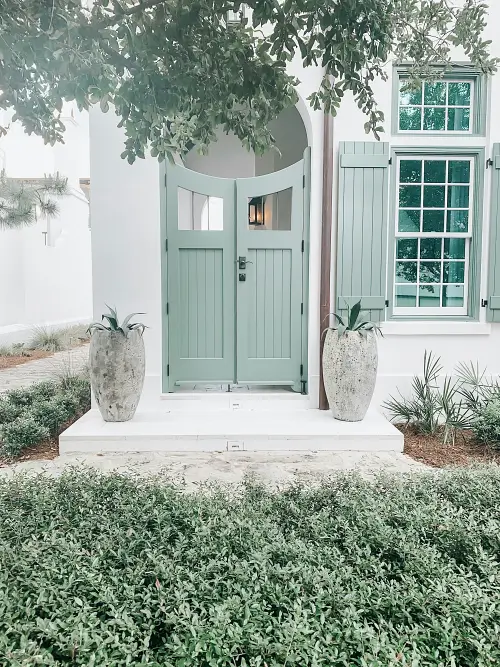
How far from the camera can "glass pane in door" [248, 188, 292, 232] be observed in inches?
247

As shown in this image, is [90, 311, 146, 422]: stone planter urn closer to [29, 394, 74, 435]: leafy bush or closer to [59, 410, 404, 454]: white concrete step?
[59, 410, 404, 454]: white concrete step

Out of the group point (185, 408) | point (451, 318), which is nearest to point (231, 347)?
point (185, 408)

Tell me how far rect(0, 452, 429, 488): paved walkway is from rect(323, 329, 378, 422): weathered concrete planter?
49cm

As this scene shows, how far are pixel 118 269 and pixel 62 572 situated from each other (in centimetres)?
354

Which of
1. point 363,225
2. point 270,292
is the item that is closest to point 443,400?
point 363,225

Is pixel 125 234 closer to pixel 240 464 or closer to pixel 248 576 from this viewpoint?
pixel 240 464

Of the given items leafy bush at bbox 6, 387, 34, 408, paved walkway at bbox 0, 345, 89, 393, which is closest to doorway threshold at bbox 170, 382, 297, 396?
leafy bush at bbox 6, 387, 34, 408

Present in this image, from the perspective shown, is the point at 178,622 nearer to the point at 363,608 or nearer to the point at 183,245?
the point at 363,608

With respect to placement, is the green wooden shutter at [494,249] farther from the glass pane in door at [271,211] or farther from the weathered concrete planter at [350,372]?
the glass pane in door at [271,211]

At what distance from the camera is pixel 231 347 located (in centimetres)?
557

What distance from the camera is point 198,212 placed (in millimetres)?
5883

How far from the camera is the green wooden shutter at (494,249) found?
5.22 metres

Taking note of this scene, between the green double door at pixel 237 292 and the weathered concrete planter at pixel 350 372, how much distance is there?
2.57 feet

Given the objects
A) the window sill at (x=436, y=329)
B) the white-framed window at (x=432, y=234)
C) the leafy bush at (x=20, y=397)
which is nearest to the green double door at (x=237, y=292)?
the window sill at (x=436, y=329)
